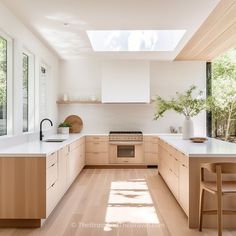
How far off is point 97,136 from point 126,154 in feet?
2.64

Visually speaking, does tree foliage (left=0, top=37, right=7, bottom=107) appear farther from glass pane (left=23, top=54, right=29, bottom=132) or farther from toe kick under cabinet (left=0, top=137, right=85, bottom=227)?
toe kick under cabinet (left=0, top=137, right=85, bottom=227)

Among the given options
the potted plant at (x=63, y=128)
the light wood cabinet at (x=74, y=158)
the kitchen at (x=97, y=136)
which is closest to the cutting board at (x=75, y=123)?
the kitchen at (x=97, y=136)

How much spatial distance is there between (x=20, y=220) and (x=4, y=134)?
130 centimetres

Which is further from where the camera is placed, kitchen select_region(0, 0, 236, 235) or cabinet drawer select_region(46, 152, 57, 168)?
cabinet drawer select_region(46, 152, 57, 168)

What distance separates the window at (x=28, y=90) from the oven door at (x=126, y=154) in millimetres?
2300

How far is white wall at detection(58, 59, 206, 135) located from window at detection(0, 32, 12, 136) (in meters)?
3.41

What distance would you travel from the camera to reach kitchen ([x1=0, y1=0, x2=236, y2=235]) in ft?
10.5

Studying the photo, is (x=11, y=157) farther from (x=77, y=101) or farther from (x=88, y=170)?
(x=77, y=101)

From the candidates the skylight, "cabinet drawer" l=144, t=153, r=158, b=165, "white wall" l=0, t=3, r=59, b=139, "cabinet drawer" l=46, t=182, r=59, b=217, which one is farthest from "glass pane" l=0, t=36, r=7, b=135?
"cabinet drawer" l=144, t=153, r=158, b=165

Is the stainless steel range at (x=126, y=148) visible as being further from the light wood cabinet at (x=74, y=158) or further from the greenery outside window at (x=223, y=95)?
the greenery outside window at (x=223, y=95)

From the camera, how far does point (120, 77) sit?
282 inches

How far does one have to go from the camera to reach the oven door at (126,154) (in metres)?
7.11

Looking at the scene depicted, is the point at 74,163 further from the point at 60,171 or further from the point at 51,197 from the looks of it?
the point at 51,197

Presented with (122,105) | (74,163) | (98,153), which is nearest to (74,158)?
(74,163)
